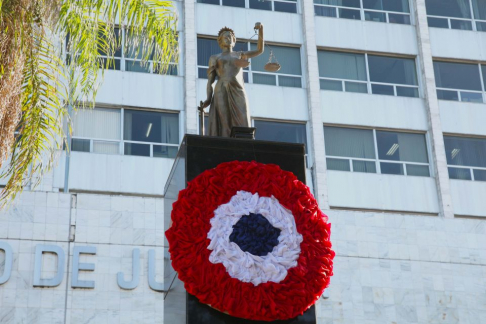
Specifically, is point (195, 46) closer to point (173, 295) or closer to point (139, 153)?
point (139, 153)

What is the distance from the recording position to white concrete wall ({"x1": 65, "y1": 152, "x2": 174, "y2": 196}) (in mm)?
28062

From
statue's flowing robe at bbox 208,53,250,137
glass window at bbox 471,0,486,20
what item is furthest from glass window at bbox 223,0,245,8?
statue's flowing robe at bbox 208,53,250,137

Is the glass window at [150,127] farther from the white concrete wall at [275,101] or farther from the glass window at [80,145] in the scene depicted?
the white concrete wall at [275,101]

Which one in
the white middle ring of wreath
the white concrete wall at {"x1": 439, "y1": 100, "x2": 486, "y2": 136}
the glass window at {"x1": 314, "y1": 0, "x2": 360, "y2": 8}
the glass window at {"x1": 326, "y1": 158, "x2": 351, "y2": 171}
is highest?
the glass window at {"x1": 314, "y1": 0, "x2": 360, "y2": 8}

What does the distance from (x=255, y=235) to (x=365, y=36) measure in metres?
20.0

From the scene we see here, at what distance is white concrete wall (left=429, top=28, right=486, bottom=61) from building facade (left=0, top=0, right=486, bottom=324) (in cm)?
5

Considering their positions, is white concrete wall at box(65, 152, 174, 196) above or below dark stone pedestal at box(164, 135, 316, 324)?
above

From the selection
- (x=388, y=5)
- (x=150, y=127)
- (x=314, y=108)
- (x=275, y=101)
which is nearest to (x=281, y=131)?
(x=275, y=101)

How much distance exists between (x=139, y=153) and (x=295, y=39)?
6.79 meters

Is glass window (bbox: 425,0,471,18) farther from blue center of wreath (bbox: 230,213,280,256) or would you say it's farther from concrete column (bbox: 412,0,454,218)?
blue center of wreath (bbox: 230,213,280,256)

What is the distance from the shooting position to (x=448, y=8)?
34.4 m

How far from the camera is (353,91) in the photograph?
105 ft

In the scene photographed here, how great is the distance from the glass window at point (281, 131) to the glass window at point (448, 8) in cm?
690

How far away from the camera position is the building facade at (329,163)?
26.4 m
